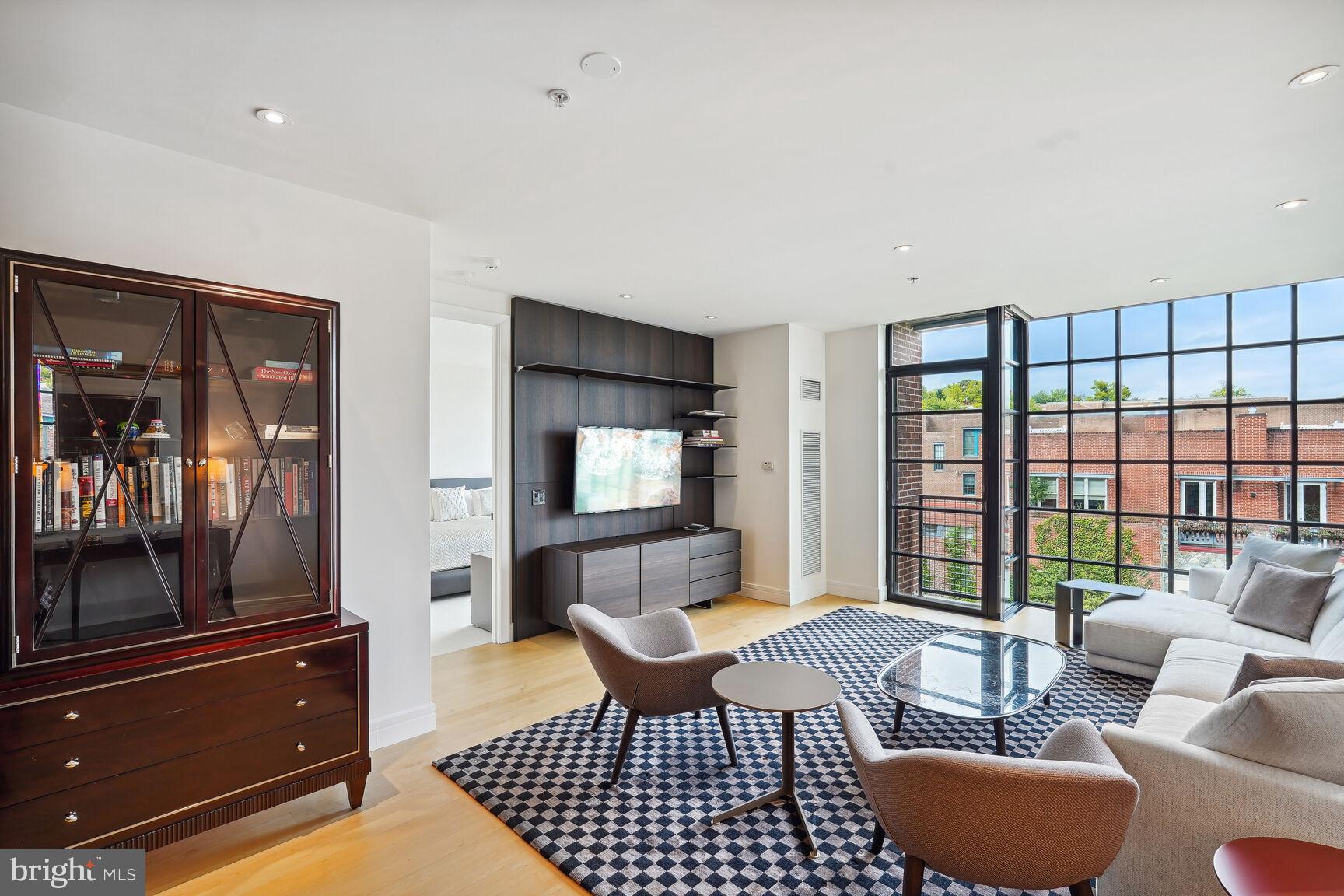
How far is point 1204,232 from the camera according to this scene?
331cm

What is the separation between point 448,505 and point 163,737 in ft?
17.4

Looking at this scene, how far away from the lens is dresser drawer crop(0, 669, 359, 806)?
1795mm

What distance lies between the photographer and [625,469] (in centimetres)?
529

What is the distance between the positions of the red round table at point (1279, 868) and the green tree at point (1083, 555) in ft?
14.1

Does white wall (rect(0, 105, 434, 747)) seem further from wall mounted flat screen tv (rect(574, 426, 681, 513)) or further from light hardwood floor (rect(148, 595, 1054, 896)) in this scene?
wall mounted flat screen tv (rect(574, 426, 681, 513))

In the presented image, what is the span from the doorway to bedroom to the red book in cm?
219

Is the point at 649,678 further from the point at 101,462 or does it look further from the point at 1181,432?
the point at 1181,432

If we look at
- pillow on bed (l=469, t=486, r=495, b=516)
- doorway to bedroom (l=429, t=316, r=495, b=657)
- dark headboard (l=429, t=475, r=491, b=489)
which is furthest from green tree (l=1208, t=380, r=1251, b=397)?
dark headboard (l=429, t=475, r=491, b=489)

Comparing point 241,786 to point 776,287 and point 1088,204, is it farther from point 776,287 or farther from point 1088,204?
point 1088,204

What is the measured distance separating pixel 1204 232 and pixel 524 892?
4478 millimetres

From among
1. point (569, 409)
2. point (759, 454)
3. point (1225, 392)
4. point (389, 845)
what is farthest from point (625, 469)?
point (1225, 392)

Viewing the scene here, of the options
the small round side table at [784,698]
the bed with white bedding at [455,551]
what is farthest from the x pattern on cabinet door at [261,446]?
the bed with white bedding at [455,551]

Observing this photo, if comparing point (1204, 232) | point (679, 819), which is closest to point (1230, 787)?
point (679, 819)

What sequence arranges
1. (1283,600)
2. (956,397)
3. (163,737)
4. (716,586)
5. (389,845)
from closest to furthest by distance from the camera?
(163,737) < (389,845) < (1283,600) < (956,397) < (716,586)
